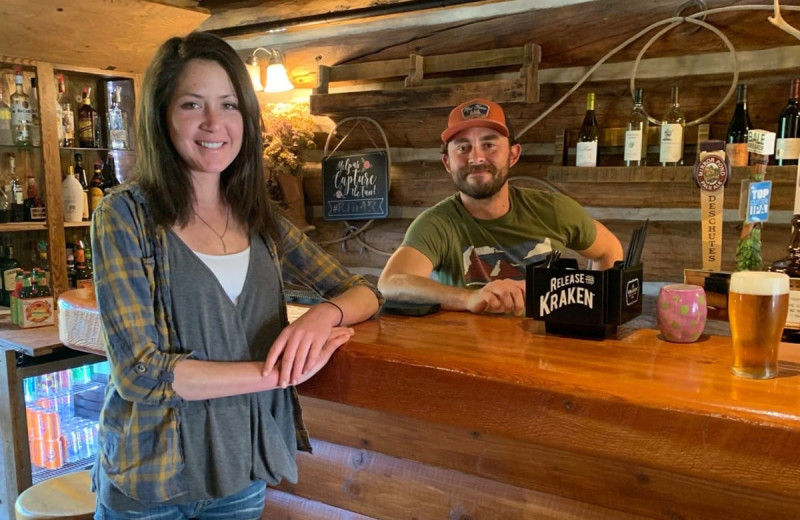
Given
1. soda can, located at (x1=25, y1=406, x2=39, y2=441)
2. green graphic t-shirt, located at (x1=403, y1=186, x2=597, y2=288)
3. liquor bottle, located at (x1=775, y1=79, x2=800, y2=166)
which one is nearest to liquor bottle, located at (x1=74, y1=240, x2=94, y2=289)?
soda can, located at (x1=25, y1=406, x2=39, y2=441)

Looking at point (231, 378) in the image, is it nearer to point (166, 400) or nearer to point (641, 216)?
point (166, 400)

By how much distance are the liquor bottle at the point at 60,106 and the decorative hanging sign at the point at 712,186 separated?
3.24 m

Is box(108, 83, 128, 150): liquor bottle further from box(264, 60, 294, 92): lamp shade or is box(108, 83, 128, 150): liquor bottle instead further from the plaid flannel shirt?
the plaid flannel shirt

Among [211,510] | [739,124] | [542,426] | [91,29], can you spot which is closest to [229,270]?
[211,510]

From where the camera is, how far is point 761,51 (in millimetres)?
2619

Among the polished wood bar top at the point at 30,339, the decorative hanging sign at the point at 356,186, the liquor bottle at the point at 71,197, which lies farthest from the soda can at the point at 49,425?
the decorative hanging sign at the point at 356,186

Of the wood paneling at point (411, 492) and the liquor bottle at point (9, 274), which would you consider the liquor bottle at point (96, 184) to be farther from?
the wood paneling at point (411, 492)

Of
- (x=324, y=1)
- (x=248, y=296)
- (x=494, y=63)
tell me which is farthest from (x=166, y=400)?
(x=324, y=1)

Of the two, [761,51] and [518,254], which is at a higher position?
[761,51]

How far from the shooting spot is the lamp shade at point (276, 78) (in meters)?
3.52

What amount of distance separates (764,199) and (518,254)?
1.12 m

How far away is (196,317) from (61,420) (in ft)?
7.95

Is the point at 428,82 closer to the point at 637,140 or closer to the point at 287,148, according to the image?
the point at 287,148

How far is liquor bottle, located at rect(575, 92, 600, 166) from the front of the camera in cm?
274
